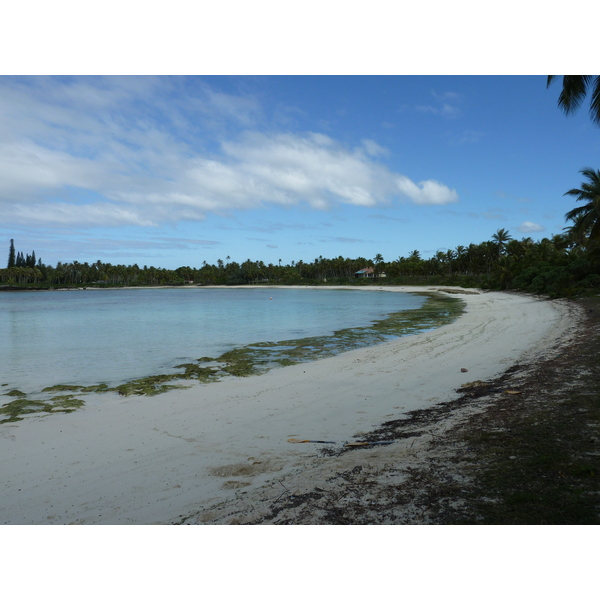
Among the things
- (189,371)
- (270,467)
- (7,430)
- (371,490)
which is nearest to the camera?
(371,490)

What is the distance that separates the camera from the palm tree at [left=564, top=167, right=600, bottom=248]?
31788 mm

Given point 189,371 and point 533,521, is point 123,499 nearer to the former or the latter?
point 533,521

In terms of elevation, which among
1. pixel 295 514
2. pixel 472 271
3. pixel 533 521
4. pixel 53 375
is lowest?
pixel 53 375

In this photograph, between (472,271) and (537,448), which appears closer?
(537,448)

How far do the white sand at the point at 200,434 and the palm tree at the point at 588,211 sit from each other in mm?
25992

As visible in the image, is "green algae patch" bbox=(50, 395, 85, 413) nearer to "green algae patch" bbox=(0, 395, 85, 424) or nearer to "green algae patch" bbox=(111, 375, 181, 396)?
"green algae patch" bbox=(0, 395, 85, 424)

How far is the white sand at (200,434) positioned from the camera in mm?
4441

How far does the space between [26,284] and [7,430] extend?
179 meters

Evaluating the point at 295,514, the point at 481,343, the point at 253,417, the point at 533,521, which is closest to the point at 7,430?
the point at 253,417

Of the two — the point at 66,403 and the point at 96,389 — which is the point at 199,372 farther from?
the point at 66,403

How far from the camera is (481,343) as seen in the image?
1430 centimetres

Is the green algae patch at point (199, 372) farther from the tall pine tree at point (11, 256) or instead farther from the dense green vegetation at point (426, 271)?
the tall pine tree at point (11, 256)

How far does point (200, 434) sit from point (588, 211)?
38.5m

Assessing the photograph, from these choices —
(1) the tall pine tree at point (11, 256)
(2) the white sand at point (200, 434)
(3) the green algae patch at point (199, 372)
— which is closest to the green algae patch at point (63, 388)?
(2) the white sand at point (200, 434)
